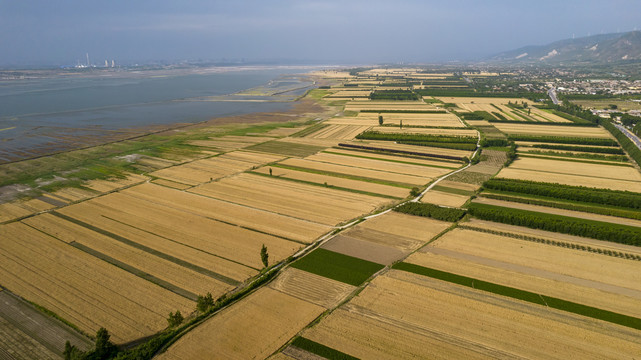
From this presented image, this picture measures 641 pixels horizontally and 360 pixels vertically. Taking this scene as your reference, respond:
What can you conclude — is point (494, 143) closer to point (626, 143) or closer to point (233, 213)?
point (626, 143)

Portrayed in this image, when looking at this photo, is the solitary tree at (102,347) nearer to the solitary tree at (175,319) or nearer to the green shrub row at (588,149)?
the solitary tree at (175,319)

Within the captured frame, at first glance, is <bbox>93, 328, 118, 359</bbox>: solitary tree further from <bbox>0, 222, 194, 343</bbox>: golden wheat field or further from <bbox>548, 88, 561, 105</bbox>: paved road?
<bbox>548, 88, 561, 105</bbox>: paved road

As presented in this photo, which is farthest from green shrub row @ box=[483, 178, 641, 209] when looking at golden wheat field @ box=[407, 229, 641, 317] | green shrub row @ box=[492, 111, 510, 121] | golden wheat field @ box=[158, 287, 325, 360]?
green shrub row @ box=[492, 111, 510, 121]

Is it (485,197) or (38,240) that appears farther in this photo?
(485,197)

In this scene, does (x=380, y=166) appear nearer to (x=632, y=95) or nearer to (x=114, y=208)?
(x=114, y=208)

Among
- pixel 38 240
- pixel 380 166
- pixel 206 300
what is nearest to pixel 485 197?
pixel 380 166

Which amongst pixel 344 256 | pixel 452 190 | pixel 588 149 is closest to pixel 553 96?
pixel 588 149
